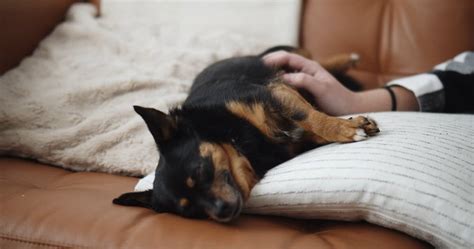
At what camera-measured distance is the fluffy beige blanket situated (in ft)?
5.03

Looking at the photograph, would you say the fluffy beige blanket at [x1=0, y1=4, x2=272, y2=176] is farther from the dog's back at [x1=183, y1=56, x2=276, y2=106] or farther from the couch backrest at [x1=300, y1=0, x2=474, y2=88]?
the couch backrest at [x1=300, y1=0, x2=474, y2=88]

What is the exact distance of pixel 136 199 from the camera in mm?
1175

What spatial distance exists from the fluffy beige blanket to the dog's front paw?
719 millimetres

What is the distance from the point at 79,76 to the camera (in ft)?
5.98

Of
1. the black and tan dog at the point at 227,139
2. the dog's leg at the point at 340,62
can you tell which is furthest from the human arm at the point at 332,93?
the dog's leg at the point at 340,62

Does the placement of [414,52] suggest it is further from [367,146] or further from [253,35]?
[367,146]

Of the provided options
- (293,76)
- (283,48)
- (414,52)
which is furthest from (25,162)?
(414,52)

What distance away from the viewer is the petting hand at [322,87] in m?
1.50

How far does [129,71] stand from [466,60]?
1387 millimetres

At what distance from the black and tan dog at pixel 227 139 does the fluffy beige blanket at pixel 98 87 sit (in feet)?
0.95

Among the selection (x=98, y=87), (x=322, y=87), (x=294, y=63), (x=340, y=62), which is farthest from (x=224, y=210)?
(x=340, y=62)

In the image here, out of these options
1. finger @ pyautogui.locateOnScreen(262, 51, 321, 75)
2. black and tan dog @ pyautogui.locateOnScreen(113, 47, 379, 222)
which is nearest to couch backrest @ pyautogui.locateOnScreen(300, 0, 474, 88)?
finger @ pyautogui.locateOnScreen(262, 51, 321, 75)

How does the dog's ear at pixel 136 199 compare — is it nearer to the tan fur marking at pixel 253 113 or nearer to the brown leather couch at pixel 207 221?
the brown leather couch at pixel 207 221

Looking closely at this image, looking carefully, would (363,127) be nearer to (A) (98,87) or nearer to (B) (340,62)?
(B) (340,62)
